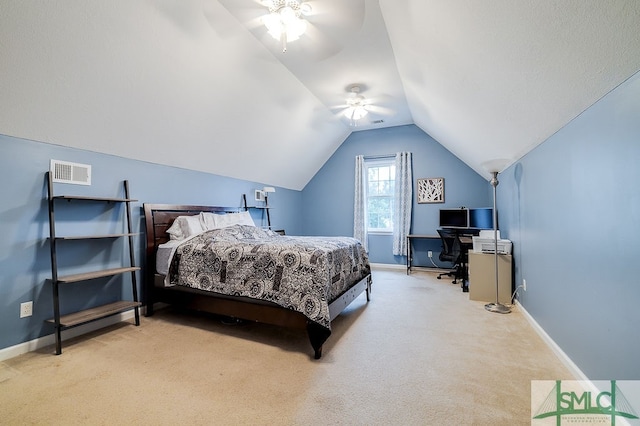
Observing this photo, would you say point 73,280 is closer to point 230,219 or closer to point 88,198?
point 88,198

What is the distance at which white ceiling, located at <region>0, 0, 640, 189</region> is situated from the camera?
153 cm

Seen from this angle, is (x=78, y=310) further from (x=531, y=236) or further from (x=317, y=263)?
(x=531, y=236)

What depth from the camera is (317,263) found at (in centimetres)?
236

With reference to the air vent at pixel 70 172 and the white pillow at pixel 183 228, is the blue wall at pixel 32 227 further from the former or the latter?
the white pillow at pixel 183 228

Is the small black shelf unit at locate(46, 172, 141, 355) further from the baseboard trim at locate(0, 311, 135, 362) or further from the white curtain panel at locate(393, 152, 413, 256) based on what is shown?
the white curtain panel at locate(393, 152, 413, 256)

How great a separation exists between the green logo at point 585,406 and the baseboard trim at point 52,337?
362 cm

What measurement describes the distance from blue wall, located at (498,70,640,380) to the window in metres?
3.54

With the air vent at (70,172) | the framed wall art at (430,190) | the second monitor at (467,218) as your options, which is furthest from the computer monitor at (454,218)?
the air vent at (70,172)

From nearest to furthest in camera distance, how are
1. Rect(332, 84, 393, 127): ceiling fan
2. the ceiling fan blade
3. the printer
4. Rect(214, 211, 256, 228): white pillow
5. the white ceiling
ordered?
the white ceiling
the printer
Rect(214, 211, 256, 228): white pillow
Rect(332, 84, 393, 127): ceiling fan
the ceiling fan blade

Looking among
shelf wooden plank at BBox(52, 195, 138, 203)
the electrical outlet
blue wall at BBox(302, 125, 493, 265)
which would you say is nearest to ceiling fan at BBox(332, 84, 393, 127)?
blue wall at BBox(302, 125, 493, 265)

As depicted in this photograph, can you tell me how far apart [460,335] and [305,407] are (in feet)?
5.65

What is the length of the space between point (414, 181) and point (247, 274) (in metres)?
4.39

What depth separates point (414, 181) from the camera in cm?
586

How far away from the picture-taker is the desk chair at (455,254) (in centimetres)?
443
